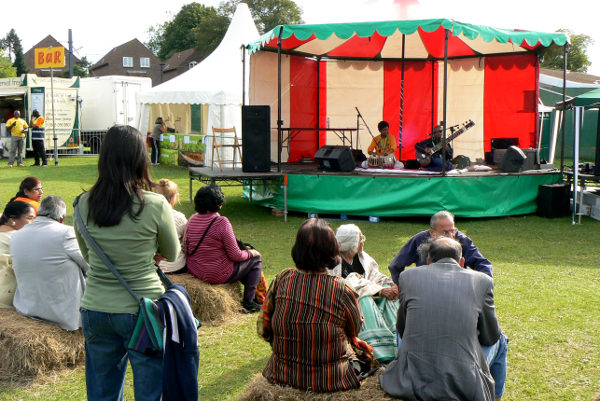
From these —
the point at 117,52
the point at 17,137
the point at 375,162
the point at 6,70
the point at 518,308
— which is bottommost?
the point at 518,308

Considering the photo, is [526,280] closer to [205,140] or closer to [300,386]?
[300,386]

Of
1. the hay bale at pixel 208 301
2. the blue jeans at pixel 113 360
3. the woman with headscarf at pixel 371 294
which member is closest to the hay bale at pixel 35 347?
the hay bale at pixel 208 301

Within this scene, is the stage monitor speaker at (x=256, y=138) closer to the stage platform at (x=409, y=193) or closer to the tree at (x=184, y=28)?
the stage platform at (x=409, y=193)

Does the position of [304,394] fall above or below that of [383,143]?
below

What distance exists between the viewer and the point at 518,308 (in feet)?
17.5

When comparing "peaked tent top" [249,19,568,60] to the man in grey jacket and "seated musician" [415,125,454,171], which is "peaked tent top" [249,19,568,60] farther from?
the man in grey jacket

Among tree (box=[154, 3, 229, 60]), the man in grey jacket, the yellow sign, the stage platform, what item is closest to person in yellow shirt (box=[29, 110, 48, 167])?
the yellow sign

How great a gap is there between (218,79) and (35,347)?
14060 millimetres

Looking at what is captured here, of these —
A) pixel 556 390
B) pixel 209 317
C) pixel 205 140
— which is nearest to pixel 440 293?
pixel 556 390

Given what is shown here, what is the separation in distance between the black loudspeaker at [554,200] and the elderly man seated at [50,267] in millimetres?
7795

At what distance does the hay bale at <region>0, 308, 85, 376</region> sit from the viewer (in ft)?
13.1

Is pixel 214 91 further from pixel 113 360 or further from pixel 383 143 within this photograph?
pixel 113 360

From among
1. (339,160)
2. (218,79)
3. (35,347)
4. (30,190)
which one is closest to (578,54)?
(218,79)

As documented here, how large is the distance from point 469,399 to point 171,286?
1.34 m
